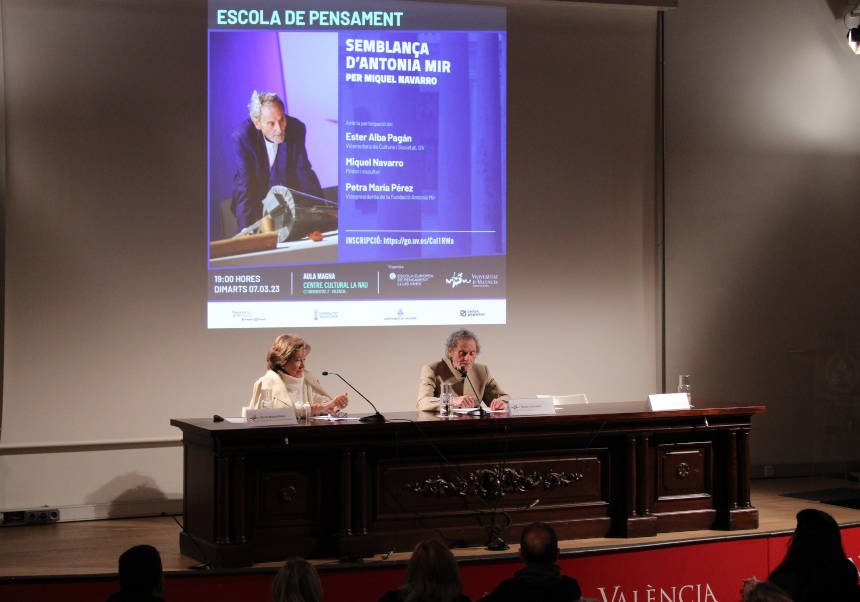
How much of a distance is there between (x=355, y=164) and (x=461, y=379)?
1621mm

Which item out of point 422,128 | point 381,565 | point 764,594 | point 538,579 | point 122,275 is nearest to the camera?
point 764,594

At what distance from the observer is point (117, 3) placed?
19.7 ft

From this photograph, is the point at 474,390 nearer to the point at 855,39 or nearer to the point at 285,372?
the point at 285,372

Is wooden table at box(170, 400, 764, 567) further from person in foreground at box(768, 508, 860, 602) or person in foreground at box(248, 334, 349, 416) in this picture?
person in foreground at box(768, 508, 860, 602)

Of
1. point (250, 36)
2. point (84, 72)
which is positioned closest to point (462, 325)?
point (250, 36)

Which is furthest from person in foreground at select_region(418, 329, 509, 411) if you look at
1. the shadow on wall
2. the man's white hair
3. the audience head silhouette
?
the audience head silhouette

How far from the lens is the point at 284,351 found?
5.15 meters

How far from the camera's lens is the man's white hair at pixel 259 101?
629 centimetres

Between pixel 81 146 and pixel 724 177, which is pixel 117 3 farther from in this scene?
pixel 724 177

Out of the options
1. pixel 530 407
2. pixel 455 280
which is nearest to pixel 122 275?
pixel 455 280

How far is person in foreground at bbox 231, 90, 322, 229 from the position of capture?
6273 millimetres

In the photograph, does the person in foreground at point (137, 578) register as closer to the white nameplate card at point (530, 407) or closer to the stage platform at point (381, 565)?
the stage platform at point (381, 565)

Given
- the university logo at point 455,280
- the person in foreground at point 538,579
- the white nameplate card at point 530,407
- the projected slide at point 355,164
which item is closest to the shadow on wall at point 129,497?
the projected slide at point 355,164

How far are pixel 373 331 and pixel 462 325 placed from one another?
588 mm
